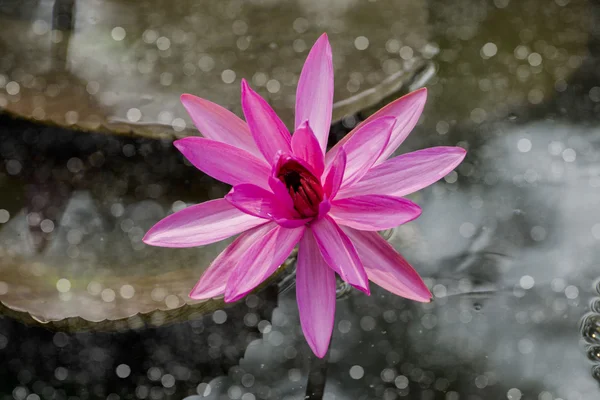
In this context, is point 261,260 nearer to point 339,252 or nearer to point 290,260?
point 339,252

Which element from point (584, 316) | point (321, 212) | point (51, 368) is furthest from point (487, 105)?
point (51, 368)

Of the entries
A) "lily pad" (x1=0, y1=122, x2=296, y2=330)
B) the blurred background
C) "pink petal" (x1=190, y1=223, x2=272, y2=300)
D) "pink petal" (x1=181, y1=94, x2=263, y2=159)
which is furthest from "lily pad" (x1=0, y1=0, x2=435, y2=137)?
"pink petal" (x1=190, y1=223, x2=272, y2=300)

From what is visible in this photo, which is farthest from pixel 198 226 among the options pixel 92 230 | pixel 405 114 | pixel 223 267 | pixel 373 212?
pixel 92 230

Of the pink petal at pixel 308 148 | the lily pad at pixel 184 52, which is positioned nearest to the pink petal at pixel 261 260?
the pink petal at pixel 308 148

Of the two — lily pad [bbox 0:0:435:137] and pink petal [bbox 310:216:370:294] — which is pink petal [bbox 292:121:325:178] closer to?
pink petal [bbox 310:216:370:294]

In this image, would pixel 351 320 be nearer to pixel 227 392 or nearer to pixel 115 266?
pixel 227 392

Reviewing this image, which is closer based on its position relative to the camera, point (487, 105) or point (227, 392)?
point (227, 392)
